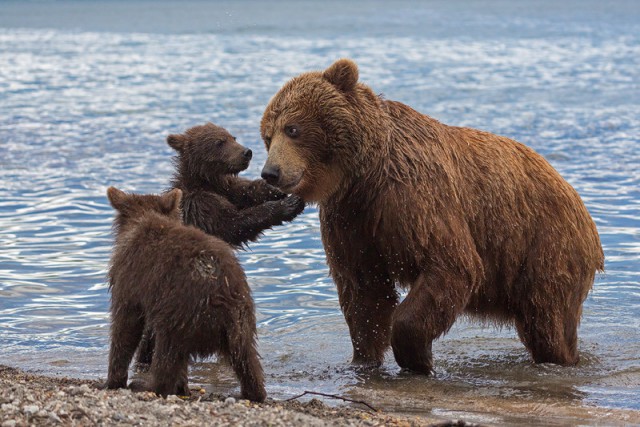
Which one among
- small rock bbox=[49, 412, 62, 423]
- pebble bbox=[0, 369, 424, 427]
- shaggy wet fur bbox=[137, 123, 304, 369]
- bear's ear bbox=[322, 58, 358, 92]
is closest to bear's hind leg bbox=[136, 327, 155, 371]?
shaggy wet fur bbox=[137, 123, 304, 369]

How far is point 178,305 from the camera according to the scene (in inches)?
226

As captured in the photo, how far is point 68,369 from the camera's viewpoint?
7625mm

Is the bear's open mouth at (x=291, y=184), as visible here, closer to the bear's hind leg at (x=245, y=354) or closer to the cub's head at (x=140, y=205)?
the cub's head at (x=140, y=205)

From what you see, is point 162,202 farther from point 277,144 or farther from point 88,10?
point 88,10

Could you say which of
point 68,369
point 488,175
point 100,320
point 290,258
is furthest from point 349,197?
point 290,258

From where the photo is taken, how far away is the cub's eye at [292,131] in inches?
257

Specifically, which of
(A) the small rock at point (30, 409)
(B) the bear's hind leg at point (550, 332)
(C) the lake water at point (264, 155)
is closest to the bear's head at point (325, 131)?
(C) the lake water at point (264, 155)

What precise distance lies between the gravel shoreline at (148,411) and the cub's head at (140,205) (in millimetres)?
1097

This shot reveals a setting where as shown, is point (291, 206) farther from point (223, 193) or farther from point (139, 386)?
point (139, 386)

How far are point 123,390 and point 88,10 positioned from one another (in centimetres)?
4970

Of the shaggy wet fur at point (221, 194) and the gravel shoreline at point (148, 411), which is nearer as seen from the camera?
the gravel shoreline at point (148, 411)

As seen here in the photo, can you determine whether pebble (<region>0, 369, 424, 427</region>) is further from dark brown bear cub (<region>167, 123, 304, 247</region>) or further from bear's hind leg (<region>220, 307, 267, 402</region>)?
dark brown bear cub (<region>167, 123, 304, 247</region>)

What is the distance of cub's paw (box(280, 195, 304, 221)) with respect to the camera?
7.53m

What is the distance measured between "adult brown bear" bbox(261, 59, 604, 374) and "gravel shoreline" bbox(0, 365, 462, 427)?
1.03 metres
